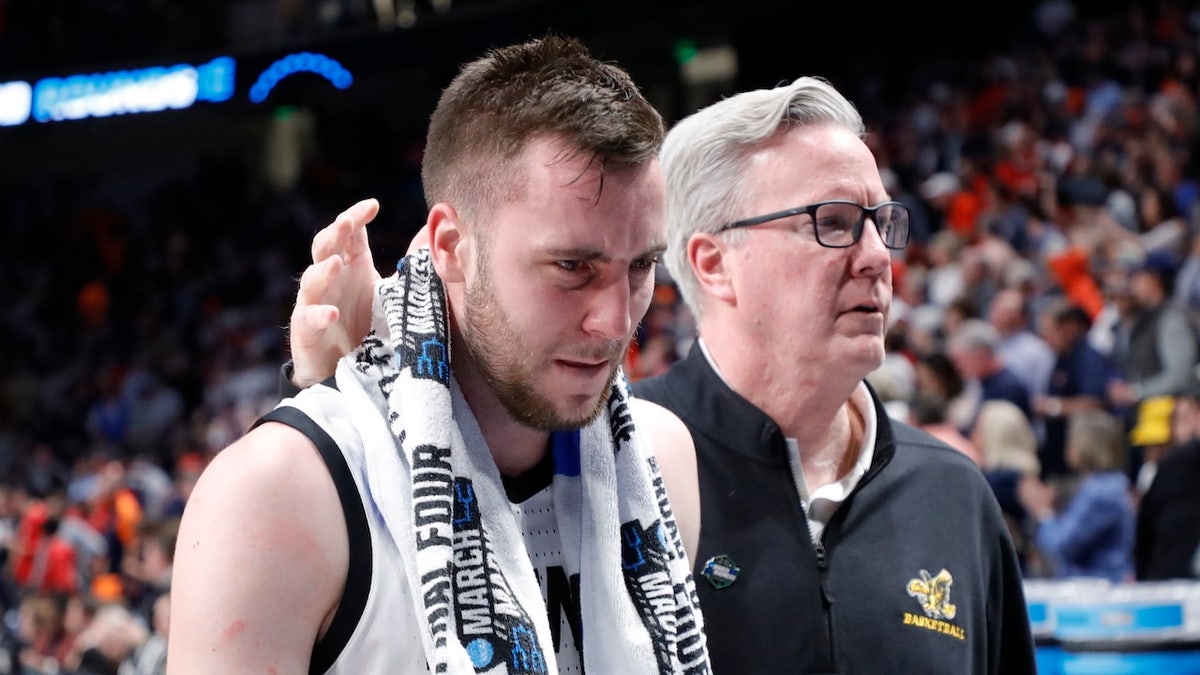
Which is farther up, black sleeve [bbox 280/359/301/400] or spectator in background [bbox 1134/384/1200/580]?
black sleeve [bbox 280/359/301/400]

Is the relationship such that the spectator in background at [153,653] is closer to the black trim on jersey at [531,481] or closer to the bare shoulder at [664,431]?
the bare shoulder at [664,431]

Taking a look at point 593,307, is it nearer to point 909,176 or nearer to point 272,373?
point 909,176

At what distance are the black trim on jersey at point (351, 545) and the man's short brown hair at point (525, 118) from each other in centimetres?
36

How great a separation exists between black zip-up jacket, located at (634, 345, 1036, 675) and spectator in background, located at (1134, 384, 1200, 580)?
3062 mm

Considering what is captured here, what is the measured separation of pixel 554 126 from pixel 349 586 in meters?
0.62

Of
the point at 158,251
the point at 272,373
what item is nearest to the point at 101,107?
the point at 158,251

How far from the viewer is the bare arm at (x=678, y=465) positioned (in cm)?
238

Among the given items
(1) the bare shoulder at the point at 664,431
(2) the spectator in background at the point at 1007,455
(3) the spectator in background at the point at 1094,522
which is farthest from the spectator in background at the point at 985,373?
(1) the bare shoulder at the point at 664,431

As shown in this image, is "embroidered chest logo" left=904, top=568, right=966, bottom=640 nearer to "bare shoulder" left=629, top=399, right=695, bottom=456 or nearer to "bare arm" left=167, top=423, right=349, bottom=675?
"bare shoulder" left=629, top=399, right=695, bottom=456

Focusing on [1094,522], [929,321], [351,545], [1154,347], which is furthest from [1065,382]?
[351,545]

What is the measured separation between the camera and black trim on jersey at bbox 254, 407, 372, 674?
65.8 inches

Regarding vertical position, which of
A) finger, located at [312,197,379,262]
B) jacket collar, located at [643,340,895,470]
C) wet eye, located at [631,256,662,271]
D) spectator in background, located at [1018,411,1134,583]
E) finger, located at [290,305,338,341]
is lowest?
spectator in background, located at [1018,411,1134,583]

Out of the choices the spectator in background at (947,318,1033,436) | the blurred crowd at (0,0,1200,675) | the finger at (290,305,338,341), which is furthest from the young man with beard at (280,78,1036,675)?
the spectator in background at (947,318,1033,436)

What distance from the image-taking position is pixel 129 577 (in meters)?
9.66
